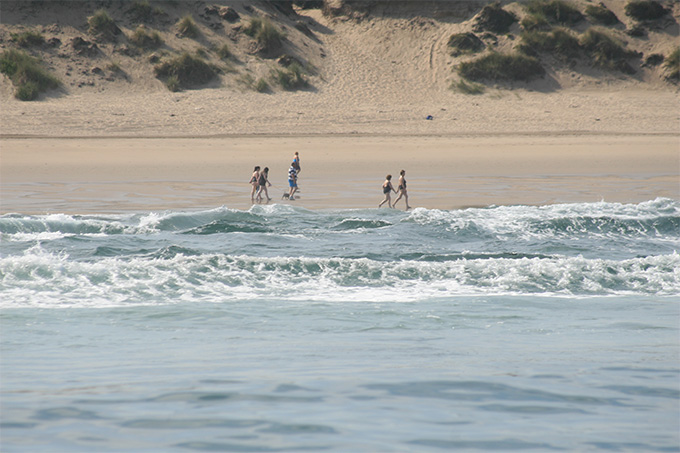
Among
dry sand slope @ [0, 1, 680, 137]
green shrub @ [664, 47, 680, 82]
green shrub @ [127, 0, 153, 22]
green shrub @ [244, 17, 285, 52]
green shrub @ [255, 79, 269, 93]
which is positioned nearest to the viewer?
dry sand slope @ [0, 1, 680, 137]

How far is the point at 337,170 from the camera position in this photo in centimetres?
2192

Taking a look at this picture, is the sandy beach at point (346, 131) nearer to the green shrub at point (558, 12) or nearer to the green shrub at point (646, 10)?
the green shrub at point (646, 10)

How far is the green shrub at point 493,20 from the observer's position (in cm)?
4038

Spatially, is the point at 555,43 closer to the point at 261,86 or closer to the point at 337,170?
the point at 261,86

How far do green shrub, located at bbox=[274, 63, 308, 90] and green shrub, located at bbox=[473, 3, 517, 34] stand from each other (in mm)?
12317

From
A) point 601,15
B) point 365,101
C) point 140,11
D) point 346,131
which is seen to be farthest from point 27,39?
point 601,15

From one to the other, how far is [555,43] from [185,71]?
2093 centimetres

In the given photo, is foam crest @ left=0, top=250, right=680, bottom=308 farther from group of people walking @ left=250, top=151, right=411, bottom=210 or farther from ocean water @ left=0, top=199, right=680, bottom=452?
group of people walking @ left=250, top=151, right=411, bottom=210

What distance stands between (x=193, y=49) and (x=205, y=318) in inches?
1238

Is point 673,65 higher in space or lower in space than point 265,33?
lower

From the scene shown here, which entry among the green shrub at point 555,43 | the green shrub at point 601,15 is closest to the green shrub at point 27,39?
the green shrub at point 555,43

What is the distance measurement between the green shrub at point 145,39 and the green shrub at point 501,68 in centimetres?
1644

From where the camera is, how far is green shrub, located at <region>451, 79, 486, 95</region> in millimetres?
35031

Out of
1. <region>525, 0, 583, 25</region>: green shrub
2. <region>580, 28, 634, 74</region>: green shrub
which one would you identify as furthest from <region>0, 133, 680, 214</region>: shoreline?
<region>525, 0, 583, 25</region>: green shrub
